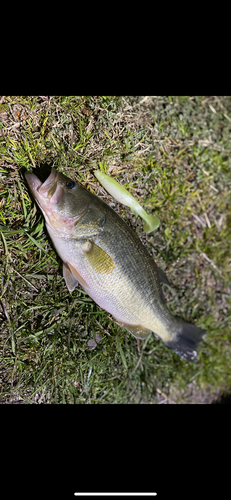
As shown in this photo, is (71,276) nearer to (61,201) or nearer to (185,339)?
(61,201)

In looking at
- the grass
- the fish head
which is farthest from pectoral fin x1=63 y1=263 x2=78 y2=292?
the fish head

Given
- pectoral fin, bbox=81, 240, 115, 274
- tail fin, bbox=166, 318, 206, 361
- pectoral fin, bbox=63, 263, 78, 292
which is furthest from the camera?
tail fin, bbox=166, 318, 206, 361

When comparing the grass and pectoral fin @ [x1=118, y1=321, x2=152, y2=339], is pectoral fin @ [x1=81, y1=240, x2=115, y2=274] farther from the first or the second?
pectoral fin @ [x1=118, y1=321, x2=152, y2=339]

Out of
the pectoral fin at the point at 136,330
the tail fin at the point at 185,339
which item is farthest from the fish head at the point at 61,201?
the tail fin at the point at 185,339

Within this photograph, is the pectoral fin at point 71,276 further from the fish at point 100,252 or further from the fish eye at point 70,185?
the fish eye at point 70,185

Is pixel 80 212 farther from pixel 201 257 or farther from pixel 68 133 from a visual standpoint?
pixel 201 257
